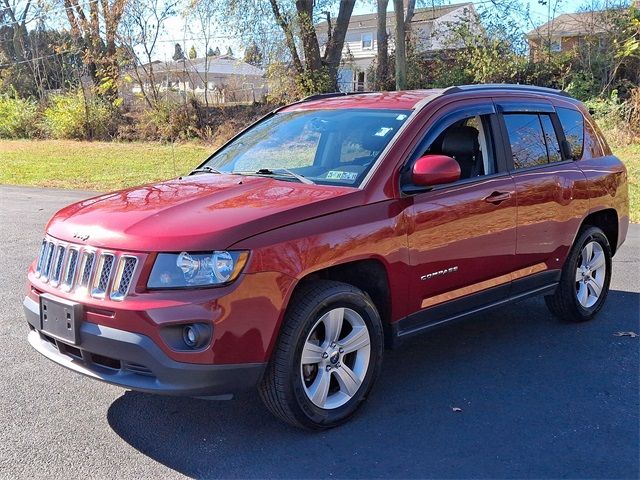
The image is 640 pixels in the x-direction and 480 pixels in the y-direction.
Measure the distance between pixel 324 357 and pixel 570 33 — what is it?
21513 millimetres

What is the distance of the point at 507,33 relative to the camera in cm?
2364

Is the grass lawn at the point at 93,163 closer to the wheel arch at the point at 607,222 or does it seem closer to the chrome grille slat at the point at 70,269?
the wheel arch at the point at 607,222

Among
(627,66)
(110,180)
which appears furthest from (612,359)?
(627,66)

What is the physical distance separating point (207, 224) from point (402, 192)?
129cm

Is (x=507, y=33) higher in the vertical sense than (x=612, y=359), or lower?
higher

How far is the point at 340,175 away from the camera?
4.23m

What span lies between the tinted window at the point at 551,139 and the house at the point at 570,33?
17872 millimetres

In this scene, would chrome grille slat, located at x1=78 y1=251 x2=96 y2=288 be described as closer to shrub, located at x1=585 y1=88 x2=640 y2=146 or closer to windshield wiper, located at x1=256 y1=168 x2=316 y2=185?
windshield wiper, located at x1=256 y1=168 x2=316 y2=185

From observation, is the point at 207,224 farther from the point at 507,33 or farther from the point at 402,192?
the point at 507,33

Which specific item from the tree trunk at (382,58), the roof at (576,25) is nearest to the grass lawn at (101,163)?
the roof at (576,25)

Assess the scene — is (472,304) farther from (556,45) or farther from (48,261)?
(556,45)

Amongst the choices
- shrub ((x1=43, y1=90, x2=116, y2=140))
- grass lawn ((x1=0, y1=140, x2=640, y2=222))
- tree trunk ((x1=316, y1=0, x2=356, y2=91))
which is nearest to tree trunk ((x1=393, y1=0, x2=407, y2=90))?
tree trunk ((x1=316, y1=0, x2=356, y2=91))

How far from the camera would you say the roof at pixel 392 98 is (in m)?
4.65

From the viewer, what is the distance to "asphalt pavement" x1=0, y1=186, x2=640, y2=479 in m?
3.37
